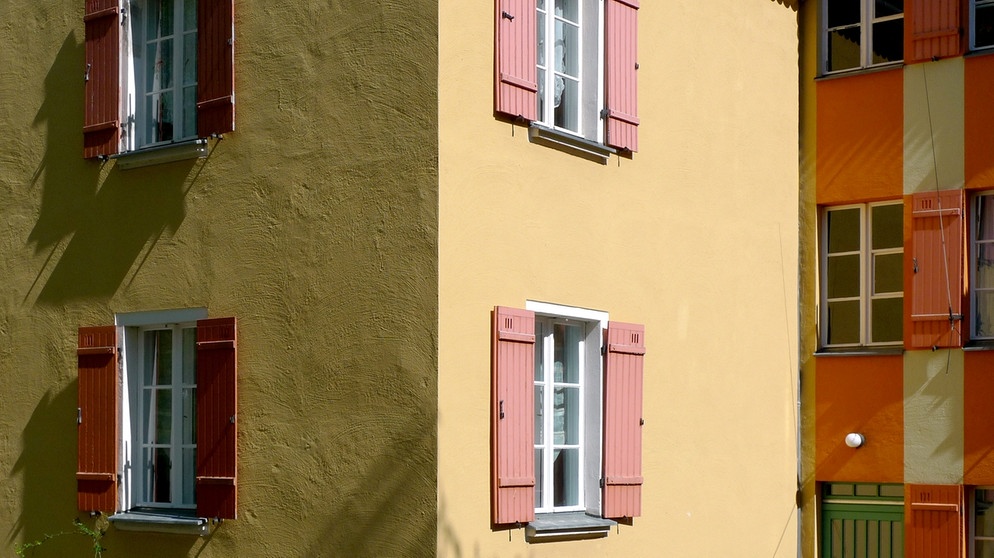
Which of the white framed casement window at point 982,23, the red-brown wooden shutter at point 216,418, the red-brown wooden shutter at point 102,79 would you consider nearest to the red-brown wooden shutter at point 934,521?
the white framed casement window at point 982,23

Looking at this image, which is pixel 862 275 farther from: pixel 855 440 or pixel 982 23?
pixel 982 23

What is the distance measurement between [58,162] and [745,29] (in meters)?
5.54

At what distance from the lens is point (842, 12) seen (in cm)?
1270

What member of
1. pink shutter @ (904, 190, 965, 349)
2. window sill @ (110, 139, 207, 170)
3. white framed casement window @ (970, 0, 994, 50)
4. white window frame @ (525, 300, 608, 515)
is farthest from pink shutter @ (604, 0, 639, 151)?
white framed casement window @ (970, 0, 994, 50)

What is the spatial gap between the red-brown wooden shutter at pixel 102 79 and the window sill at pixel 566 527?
3.94 m

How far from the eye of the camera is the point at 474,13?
8938mm

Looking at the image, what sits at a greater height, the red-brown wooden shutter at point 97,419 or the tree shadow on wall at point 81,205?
the tree shadow on wall at point 81,205

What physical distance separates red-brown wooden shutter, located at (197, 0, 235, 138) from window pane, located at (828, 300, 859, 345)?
18.4 ft

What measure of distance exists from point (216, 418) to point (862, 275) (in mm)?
5795

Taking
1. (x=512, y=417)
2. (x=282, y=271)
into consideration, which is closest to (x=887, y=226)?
(x=512, y=417)

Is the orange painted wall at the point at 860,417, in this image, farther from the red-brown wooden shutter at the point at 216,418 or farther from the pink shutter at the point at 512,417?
the red-brown wooden shutter at the point at 216,418

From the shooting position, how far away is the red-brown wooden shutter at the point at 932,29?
11.8m

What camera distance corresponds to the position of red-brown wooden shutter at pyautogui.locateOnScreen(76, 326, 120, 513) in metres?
9.88

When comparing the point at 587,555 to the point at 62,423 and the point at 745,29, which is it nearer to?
the point at 62,423
